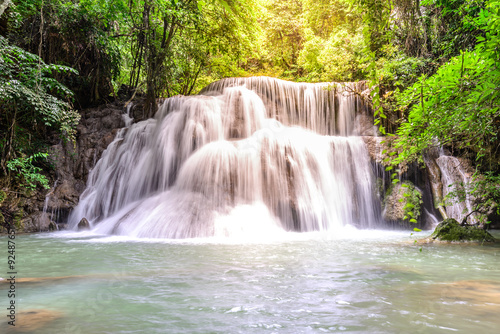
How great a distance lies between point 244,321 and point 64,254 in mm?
4125

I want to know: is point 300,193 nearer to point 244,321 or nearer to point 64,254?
point 64,254

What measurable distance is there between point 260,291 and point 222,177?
6135mm

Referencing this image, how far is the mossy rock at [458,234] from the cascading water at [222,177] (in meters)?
2.98

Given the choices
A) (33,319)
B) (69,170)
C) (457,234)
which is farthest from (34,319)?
(69,170)

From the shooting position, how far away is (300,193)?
9055 millimetres

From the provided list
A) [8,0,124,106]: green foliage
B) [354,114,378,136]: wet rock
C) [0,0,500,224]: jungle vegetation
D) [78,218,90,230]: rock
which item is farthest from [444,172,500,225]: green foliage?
[8,0,124,106]: green foliage

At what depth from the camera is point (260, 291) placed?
2957 mm

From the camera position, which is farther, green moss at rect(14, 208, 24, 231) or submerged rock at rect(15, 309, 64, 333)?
green moss at rect(14, 208, 24, 231)

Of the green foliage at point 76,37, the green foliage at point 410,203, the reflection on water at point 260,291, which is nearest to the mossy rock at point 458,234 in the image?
the green foliage at point 410,203

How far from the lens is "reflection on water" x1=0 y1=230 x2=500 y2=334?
85.7 inches

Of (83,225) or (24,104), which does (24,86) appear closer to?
(24,104)

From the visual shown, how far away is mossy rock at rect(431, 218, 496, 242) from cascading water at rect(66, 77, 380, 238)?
2983 mm

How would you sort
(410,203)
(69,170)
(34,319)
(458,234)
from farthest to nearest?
(69,170) → (458,234) → (410,203) → (34,319)

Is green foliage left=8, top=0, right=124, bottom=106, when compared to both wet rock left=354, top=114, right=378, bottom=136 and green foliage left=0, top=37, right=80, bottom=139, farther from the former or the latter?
wet rock left=354, top=114, right=378, bottom=136
